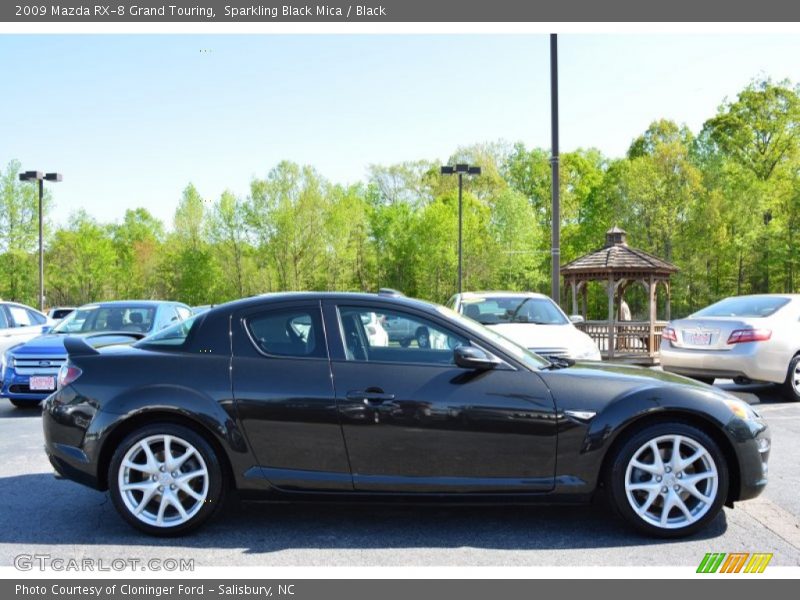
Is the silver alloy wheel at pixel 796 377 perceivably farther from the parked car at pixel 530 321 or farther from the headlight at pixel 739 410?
the headlight at pixel 739 410

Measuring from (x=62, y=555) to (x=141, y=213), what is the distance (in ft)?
269

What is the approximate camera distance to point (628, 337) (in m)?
18.6

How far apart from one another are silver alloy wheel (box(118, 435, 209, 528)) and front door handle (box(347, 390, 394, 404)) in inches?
40.2

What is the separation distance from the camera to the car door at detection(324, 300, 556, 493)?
14.5 feet

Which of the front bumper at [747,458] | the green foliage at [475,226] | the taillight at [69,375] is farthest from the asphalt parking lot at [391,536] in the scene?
the green foliage at [475,226]

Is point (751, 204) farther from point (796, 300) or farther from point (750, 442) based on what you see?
point (750, 442)

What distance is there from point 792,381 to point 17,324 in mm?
12882

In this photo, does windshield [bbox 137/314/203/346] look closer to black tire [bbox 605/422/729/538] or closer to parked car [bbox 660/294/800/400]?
black tire [bbox 605/422/729/538]

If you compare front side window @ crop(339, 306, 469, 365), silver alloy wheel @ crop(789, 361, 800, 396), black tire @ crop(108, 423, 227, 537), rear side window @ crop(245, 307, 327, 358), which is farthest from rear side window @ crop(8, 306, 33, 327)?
silver alloy wheel @ crop(789, 361, 800, 396)

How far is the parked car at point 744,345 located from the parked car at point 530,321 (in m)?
1.18

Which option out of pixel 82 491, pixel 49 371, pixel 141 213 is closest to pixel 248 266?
pixel 141 213

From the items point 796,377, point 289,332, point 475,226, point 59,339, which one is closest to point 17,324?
point 59,339

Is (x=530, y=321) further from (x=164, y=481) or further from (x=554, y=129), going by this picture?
(x=164, y=481)

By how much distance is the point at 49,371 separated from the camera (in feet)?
31.9
